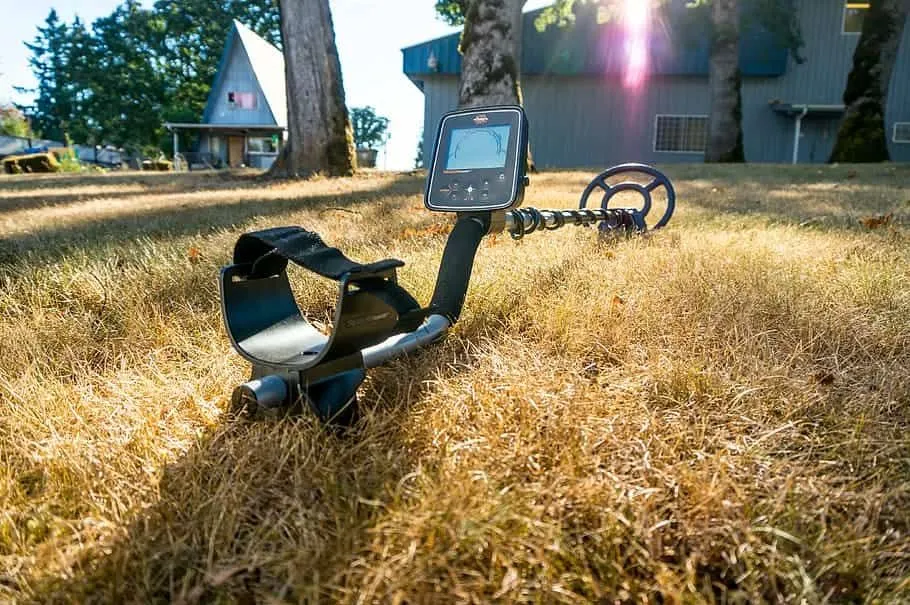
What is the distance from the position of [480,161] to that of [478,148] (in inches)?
1.7

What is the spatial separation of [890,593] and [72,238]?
11.6 feet

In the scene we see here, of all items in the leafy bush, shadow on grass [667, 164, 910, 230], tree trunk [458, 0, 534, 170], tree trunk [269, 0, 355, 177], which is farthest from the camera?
the leafy bush

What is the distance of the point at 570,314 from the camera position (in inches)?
62.6

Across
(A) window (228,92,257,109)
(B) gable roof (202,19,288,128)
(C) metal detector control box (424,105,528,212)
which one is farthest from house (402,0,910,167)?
(C) metal detector control box (424,105,528,212)

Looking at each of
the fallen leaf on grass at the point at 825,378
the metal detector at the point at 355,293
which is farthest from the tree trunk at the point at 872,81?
the fallen leaf on grass at the point at 825,378

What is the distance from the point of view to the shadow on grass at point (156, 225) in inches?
109

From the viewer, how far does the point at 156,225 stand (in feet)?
12.2

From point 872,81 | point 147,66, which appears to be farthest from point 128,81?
point 872,81

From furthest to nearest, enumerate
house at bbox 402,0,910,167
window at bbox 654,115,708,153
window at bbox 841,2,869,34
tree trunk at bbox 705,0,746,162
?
1. window at bbox 654,115,708,153
2. house at bbox 402,0,910,167
3. window at bbox 841,2,869,34
4. tree trunk at bbox 705,0,746,162

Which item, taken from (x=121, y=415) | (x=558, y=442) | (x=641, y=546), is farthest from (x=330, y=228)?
(x=641, y=546)

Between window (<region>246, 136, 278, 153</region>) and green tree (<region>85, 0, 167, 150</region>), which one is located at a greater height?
green tree (<region>85, 0, 167, 150</region>)

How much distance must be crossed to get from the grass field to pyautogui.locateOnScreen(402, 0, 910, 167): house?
16203 millimetres

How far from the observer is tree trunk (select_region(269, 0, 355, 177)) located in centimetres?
797

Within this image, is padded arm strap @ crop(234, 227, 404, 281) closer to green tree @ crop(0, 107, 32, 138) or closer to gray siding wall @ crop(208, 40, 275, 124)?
gray siding wall @ crop(208, 40, 275, 124)
